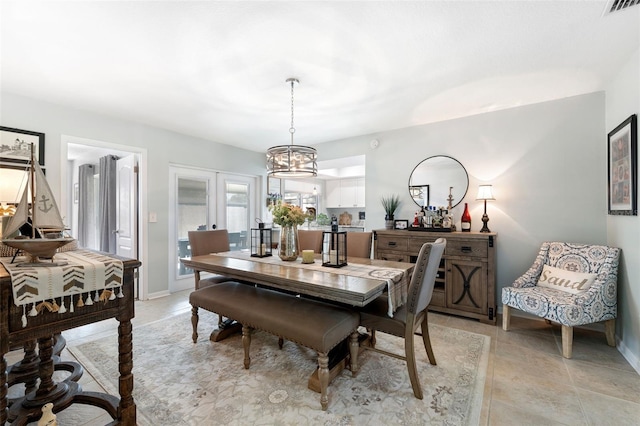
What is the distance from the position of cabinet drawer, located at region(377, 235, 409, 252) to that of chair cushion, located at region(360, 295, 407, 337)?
4.75 feet

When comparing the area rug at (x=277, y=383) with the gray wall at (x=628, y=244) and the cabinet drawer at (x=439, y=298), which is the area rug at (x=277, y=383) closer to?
the cabinet drawer at (x=439, y=298)

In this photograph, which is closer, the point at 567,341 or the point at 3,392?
the point at 3,392

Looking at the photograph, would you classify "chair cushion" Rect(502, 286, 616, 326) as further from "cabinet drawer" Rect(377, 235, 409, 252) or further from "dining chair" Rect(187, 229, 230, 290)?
"dining chair" Rect(187, 229, 230, 290)

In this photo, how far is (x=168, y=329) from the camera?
2.83 meters

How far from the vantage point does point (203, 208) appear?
15.0 ft

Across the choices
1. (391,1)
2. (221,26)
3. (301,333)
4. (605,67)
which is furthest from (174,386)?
(605,67)

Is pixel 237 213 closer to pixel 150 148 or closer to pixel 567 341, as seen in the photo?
pixel 150 148

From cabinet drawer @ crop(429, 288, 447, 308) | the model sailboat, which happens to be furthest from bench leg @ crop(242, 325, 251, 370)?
cabinet drawer @ crop(429, 288, 447, 308)

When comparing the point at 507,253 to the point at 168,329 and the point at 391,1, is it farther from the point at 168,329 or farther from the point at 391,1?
the point at 168,329

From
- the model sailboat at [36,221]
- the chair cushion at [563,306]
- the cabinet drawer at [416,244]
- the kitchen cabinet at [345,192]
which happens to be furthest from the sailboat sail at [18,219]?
the kitchen cabinet at [345,192]

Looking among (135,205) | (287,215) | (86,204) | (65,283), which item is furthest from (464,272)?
(86,204)

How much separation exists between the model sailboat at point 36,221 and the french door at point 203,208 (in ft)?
9.66

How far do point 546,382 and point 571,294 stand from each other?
97 centimetres

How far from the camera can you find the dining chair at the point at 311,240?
3.12 meters
